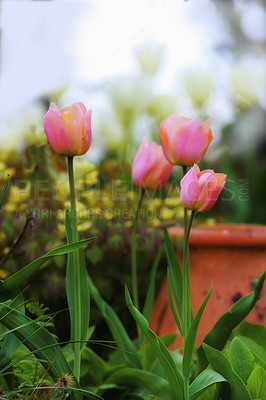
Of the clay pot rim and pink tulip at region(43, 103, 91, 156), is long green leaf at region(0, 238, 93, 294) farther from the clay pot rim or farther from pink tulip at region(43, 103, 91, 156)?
the clay pot rim

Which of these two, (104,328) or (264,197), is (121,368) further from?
(264,197)

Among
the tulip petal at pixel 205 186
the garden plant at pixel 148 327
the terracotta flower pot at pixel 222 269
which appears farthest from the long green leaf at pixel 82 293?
the terracotta flower pot at pixel 222 269

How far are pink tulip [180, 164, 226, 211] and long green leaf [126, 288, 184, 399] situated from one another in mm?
160

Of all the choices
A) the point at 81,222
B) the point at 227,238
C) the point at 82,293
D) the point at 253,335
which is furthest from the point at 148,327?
the point at 81,222

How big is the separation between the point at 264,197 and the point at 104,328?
1.31 m

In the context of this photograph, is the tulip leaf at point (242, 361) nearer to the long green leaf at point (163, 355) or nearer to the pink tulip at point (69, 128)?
the long green leaf at point (163, 355)

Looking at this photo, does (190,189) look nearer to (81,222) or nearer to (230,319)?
(230,319)

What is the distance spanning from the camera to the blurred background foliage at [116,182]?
50.0 inches

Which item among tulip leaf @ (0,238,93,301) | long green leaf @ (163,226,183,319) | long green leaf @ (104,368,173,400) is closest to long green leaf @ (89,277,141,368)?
long green leaf @ (104,368,173,400)

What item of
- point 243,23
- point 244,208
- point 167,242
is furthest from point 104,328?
point 243,23

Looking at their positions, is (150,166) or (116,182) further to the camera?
(116,182)

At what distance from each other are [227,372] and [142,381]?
8.5 inches

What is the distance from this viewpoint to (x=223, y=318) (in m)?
0.87

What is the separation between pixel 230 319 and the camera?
87 cm
